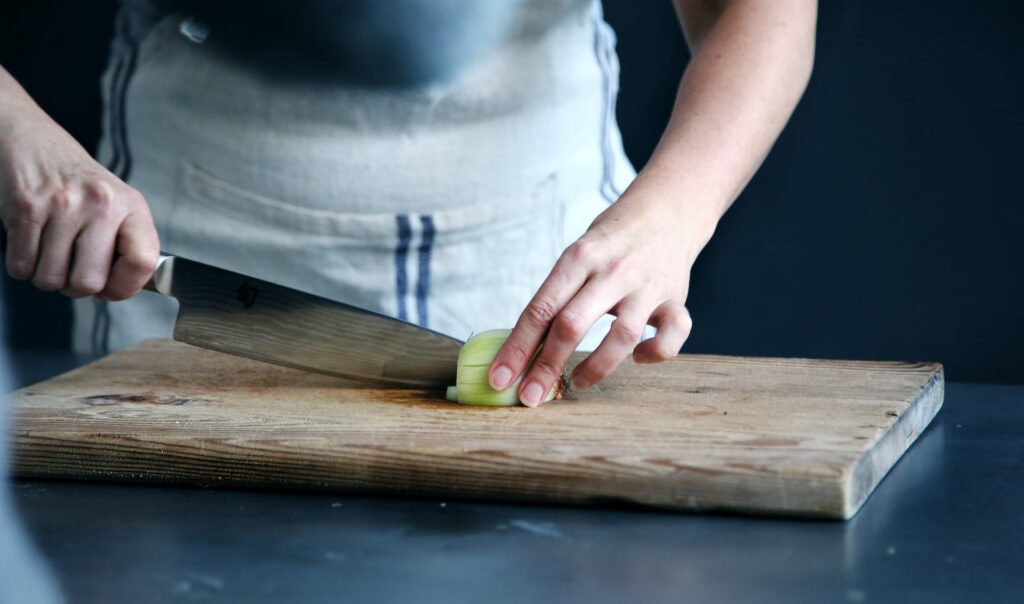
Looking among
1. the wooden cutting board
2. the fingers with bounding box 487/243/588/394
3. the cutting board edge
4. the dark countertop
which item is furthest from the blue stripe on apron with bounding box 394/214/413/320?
the cutting board edge

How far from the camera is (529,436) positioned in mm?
789

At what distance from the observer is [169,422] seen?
2.81 ft

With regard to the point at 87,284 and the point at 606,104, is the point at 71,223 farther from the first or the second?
the point at 606,104

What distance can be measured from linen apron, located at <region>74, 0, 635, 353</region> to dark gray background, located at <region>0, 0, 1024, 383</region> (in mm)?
976

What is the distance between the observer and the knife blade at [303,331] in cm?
98

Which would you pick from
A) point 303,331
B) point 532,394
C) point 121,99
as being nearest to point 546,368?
point 532,394

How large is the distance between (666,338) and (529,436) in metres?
0.19

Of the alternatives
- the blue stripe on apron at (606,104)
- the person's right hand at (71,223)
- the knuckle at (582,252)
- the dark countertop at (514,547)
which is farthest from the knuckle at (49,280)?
the blue stripe on apron at (606,104)

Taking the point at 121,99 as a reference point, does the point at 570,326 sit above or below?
below

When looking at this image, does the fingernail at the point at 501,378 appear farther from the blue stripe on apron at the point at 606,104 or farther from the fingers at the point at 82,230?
the blue stripe on apron at the point at 606,104

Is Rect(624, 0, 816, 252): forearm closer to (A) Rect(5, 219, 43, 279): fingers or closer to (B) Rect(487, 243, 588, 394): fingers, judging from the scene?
(B) Rect(487, 243, 588, 394): fingers

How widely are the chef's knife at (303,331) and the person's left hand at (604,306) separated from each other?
106 millimetres

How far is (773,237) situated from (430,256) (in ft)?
3.78

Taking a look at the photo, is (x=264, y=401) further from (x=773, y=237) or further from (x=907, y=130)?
(x=907, y=130)
